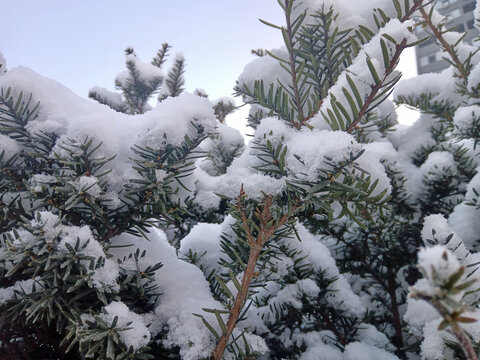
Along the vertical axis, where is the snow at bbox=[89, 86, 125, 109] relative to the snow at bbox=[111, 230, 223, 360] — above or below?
above

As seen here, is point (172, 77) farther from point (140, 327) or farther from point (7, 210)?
point (140, 327)

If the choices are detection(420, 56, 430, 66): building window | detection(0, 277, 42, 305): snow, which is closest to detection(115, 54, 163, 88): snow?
detection(0, 277, 42, 305): snow

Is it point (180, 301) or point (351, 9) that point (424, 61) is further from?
point (180, 301)

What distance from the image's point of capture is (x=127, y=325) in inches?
26.7

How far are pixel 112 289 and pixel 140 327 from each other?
0.11 metres

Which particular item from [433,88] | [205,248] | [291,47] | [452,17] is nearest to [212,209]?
[205,248]

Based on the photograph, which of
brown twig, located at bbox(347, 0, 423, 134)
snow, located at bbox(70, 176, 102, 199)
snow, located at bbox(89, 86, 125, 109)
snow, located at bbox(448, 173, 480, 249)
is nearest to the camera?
brown twig, located at bbox(347, 0, 423, 134)

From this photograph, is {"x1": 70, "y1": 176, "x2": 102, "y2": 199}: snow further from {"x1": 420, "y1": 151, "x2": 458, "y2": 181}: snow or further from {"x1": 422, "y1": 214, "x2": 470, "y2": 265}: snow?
Answer: {"x1": 420, "y1": 151, "x2": 458, "y2": 181}: snow

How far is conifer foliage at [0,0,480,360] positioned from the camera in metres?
0.69

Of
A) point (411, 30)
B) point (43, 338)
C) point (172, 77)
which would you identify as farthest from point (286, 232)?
point (172, 77)

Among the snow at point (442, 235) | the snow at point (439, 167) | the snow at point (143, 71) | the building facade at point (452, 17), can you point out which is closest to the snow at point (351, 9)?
the snow at point (442, 235)

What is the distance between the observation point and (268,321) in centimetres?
120

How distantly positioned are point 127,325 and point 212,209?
2.47 ft

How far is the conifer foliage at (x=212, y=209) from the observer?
27.2 inches
